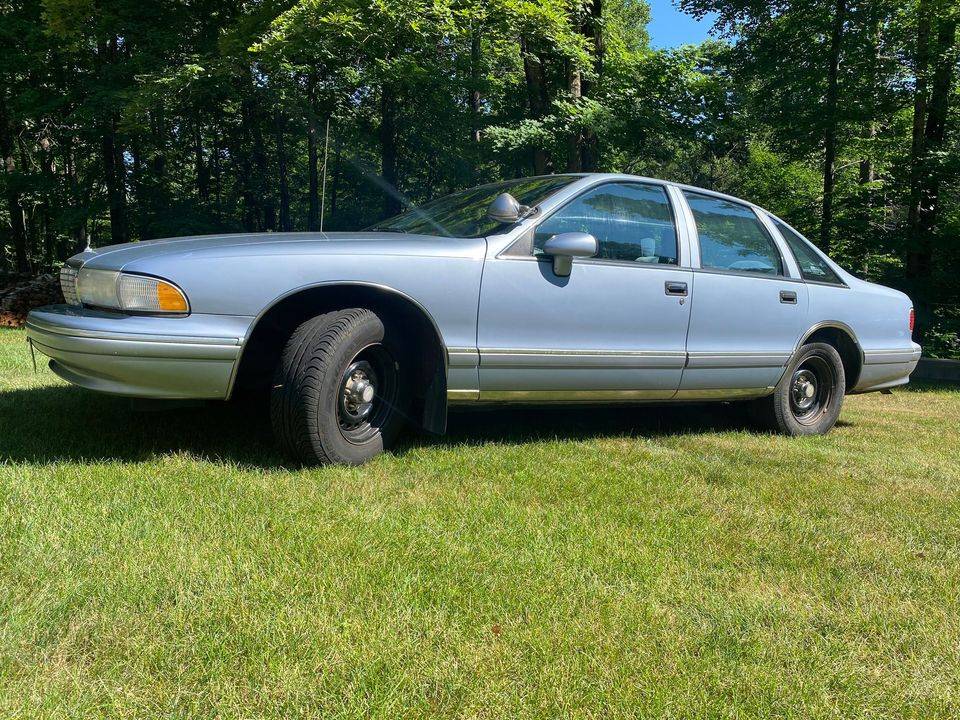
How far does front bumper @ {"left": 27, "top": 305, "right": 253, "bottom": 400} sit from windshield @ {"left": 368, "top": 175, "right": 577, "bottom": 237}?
133cm

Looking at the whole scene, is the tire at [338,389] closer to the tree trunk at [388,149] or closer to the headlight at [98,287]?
the headlight at [98,287]

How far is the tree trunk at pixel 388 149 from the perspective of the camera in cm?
1857

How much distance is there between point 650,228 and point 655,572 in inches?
99.1

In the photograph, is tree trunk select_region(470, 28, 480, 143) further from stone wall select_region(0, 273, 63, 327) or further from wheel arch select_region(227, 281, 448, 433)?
wheel arch select_region(227, 281, 448, 433)

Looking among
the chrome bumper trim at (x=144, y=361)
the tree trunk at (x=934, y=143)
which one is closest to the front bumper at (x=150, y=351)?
the chrome bumper trim at (x=144, y=361)

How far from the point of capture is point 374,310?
354 cm

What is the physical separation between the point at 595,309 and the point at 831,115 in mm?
11820

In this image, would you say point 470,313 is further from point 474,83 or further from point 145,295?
point 474,83

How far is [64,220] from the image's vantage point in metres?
17.1

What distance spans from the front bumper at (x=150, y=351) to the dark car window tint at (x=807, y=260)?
12.6 feet

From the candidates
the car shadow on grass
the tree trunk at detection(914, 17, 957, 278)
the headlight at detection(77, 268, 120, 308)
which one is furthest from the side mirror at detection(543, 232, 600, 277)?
the tree trunk at detection(914, 17, 957, 278)

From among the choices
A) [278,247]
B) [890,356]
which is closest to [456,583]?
[278,247]

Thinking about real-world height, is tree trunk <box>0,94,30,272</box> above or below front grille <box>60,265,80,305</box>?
above

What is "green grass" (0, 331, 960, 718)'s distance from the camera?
1693 mm
